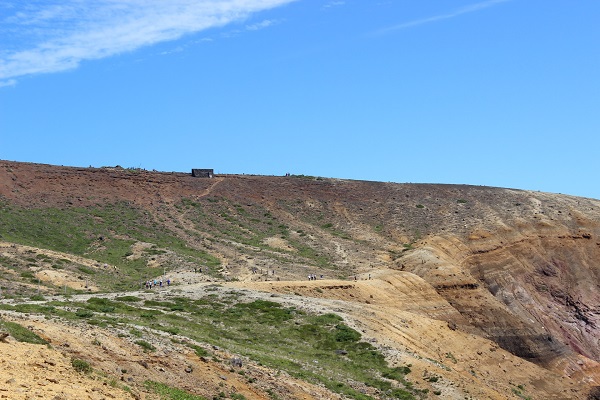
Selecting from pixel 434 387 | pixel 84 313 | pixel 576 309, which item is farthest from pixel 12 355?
pixel 576 309

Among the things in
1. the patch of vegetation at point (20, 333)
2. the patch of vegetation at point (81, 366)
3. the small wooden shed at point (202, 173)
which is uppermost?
the small wooden shed at point (202, 173)

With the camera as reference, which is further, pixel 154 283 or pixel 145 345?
pixel 154 283

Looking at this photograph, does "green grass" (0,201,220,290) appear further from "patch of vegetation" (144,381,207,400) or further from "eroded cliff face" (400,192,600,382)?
"patch of vegetation" (144,381,207,400)

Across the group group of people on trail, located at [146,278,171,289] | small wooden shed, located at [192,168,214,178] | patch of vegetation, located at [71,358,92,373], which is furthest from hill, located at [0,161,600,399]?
small wooden shed, located at [192,168,214,178]

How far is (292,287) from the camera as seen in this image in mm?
63594

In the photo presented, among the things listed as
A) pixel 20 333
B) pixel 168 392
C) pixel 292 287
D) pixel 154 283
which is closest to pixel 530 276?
Answer: pixel 292 287

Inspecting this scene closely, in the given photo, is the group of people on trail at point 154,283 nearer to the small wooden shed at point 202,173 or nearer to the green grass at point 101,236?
the green grass at point 101,236

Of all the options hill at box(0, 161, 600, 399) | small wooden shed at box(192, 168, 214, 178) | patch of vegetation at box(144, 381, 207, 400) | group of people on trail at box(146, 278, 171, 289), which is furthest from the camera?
small wooden shed at box(192, 168, 214, 178)

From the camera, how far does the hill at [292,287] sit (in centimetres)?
3503

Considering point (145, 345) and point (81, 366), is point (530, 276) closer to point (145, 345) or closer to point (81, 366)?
point (145, 345)

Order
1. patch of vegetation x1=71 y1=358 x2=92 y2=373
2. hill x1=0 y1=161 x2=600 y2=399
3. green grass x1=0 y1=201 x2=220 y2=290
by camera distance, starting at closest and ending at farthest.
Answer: patch of vegetation x1=71 y1=358 x2=92 y2=373 → hill x1=0 y1=161 x2=600 y2=399 → green grass x1=0 y1=201 x2=220 y2=290

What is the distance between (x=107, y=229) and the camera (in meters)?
83.4

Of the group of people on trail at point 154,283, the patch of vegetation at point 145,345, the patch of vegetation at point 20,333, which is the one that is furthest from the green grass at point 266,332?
the group of people on trail at point 154,283

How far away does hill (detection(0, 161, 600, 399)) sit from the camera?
3503 centimetres
